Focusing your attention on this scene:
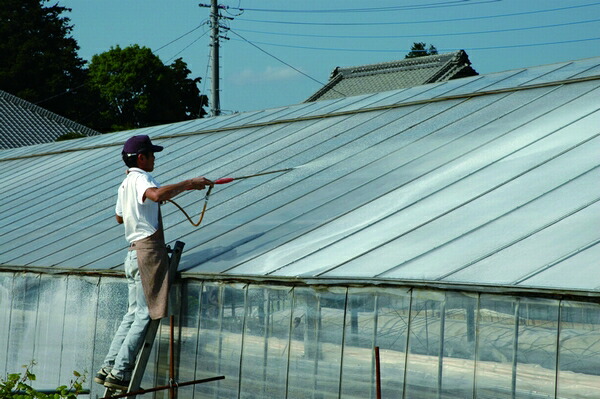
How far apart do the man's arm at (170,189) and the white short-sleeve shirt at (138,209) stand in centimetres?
13

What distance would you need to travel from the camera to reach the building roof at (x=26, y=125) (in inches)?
1350

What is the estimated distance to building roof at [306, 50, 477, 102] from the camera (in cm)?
3133

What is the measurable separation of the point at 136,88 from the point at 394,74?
84.4 feet

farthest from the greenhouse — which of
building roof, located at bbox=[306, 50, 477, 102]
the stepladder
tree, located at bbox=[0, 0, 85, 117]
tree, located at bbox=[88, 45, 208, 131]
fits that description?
tree, located at bbox=[88, 45, 208, 131]

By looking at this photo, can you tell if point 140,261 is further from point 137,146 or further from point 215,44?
→ point 215,44

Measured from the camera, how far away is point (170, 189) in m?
6.67

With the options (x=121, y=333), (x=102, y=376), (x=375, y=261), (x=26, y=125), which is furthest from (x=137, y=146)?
(x=26, y=125)

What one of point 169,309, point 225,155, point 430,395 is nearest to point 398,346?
point 430,395

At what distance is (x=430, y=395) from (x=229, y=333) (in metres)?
1.95

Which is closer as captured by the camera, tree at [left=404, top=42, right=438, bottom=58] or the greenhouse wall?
the greenhouse wall

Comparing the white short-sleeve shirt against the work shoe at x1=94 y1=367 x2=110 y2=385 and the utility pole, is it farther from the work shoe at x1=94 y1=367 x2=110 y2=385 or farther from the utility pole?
the utility pole

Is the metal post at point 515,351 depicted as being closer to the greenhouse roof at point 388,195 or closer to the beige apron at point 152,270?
the greenhouse roof at point 388,195

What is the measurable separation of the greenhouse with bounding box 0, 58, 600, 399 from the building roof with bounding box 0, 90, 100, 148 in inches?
919

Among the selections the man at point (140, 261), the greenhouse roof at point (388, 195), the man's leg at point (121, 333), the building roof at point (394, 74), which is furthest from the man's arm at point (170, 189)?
the building roof at point (394, 74)
